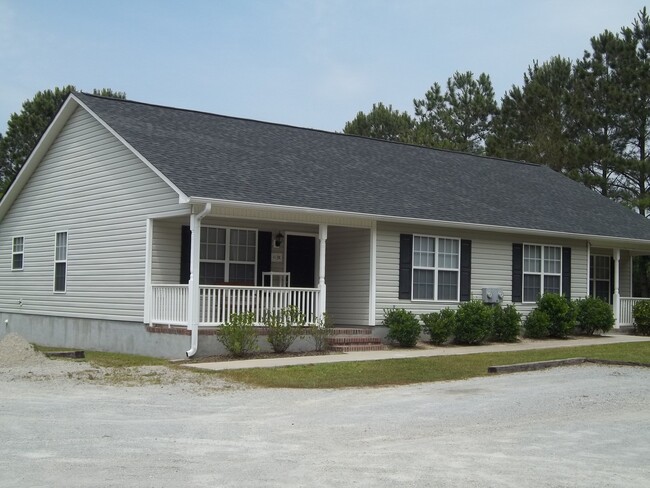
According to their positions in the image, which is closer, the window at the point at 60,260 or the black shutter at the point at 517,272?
the window at the point at 60,260

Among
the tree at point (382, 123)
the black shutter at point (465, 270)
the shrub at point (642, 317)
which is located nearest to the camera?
the black shutter at point (465, 270)

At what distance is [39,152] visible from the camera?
77.0 ft

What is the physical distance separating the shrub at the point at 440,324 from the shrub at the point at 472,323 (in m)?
0.21

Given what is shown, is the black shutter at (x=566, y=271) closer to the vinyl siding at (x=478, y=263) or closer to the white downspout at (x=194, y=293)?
the vinyl siding at (x=478, y=263)

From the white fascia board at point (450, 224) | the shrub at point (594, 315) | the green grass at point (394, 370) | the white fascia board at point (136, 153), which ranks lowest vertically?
the green grass at point (394, 370)

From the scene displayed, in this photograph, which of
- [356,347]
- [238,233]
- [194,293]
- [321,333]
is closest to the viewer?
[194,293]

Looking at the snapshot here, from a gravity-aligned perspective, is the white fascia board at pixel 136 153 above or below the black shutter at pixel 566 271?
above

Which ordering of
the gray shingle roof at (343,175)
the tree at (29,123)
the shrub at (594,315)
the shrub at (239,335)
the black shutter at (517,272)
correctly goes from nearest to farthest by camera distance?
the shrub at (239,335), the gray shingle roof at (343,175), the black shutter at (517,272), the shrub at (594,315), the tree at (29,123)

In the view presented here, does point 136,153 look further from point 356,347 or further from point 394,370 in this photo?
point 394,370

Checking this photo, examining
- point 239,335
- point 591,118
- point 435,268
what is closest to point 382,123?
point 591,118

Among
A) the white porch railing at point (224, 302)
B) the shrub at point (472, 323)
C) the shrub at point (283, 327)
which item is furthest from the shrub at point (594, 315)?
the shrub at point (283, 327)

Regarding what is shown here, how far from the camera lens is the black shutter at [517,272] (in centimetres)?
2236

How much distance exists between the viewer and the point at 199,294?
55.6ft

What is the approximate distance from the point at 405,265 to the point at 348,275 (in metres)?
1.39
